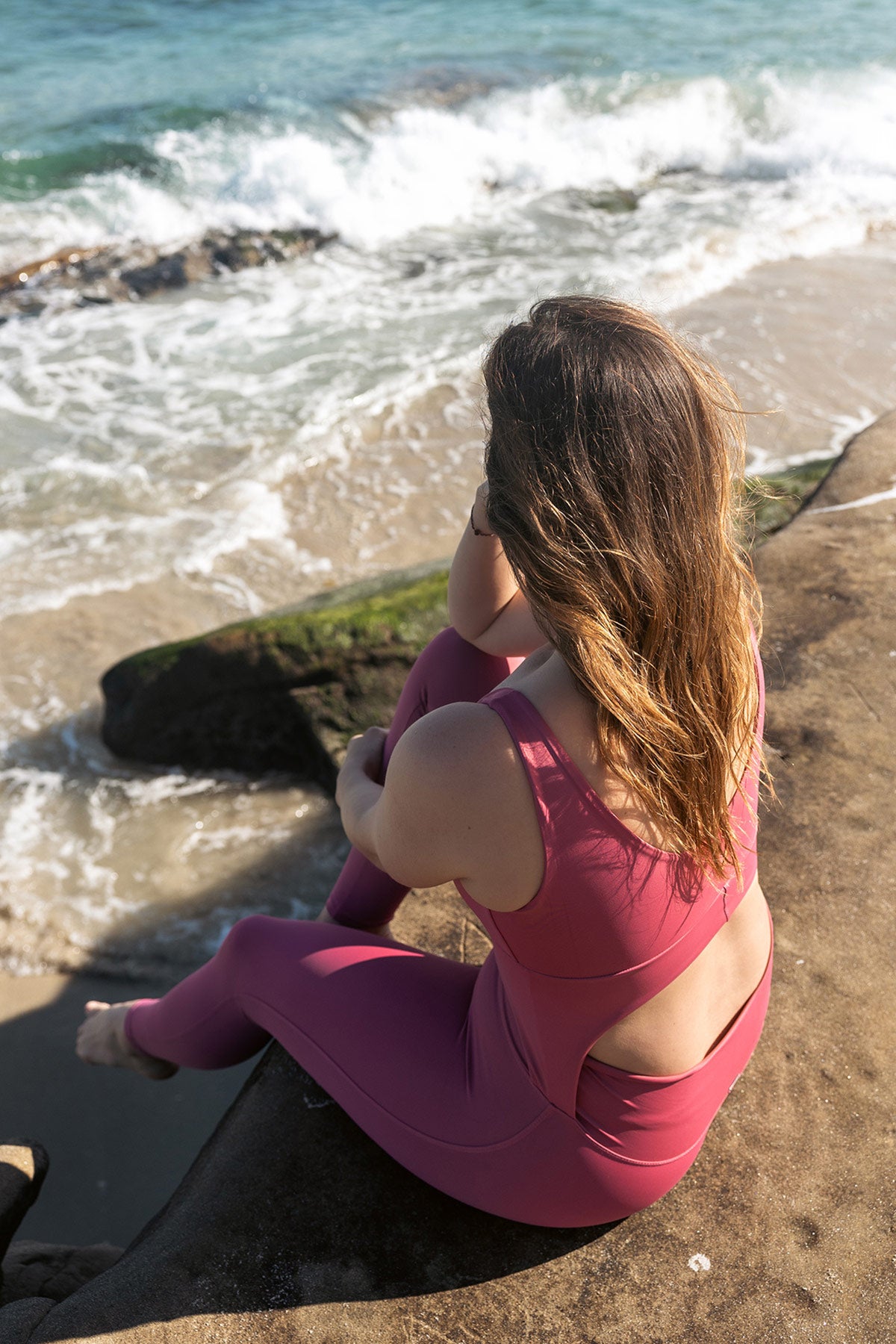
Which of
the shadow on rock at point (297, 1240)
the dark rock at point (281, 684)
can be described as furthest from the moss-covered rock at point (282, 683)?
the shadow on rock at point (297, 1240)

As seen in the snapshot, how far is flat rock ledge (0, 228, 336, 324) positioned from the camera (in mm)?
Answer: 8891

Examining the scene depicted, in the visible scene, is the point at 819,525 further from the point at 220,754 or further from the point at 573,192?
the point at 573,192

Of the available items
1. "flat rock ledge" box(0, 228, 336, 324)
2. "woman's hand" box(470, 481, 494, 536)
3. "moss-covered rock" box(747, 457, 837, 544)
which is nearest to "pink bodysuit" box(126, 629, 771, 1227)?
"woman's hand" box(470, 481, 494, 536)

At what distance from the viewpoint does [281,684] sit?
383 cm

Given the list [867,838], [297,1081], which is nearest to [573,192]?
[867,838]

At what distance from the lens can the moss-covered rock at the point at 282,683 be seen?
375cm

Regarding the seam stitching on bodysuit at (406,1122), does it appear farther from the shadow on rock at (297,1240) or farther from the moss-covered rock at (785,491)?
the moss-covered rock at (785,491)

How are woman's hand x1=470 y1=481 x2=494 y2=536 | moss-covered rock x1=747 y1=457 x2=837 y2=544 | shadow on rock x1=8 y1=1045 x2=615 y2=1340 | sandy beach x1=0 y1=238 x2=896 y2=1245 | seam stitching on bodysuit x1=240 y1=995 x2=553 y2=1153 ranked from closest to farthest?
1. seam stitching on bodysuit x1=240 y1=995 x2=553 y2=1153
2. shadow on rock x1=8 y1=1045 x2=615 y2=1340
3. woman's hand x1=470 y1=481 x2=494 y2=536
4. sandy beach x1=0 y1=238 x2=896 y2=1245
5. moss-covered rock x1=747 y1=457 x2=837 y2=544

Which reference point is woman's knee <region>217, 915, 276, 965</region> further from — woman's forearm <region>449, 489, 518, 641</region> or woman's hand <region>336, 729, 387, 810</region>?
woman's forearm <region>449, 489, 518, 641</region>

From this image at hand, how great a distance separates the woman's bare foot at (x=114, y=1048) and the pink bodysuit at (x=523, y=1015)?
0.18m

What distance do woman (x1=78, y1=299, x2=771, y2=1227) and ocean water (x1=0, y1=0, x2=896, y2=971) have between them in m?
1.86

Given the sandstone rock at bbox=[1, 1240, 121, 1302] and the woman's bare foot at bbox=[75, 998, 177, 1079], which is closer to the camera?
the sandstone rock at bbox=[1, 1240, 121, 1302]

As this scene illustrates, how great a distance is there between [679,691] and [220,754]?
289 cm

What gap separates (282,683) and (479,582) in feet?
6.04
